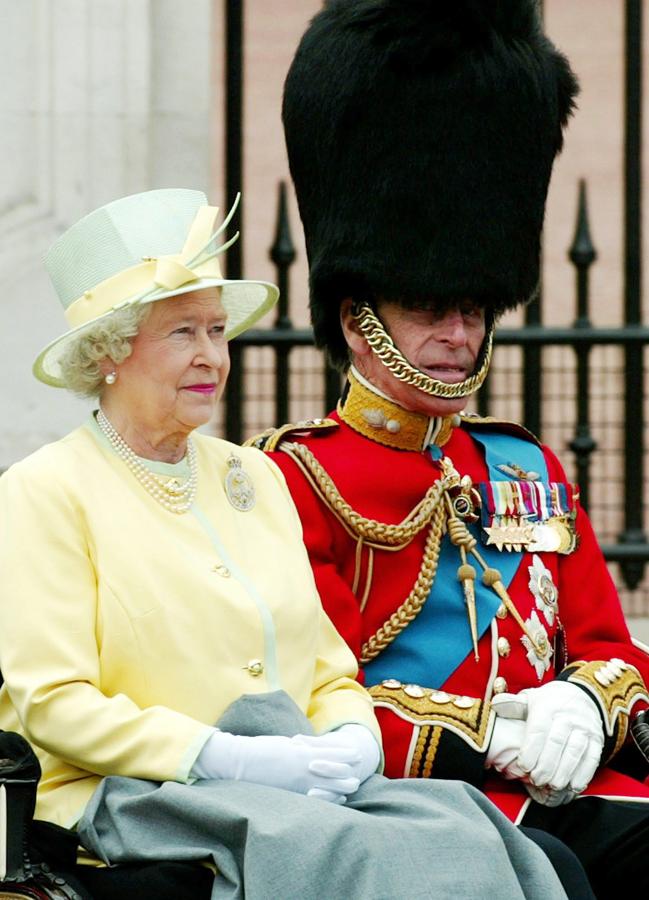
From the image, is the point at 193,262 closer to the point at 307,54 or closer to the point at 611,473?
the point at 307,54

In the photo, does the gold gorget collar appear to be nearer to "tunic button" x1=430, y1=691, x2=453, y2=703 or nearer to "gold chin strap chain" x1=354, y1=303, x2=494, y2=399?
"gold chin strap chain" x1=354, y1=303, x2=494, y2=399

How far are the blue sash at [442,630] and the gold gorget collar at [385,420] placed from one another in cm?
21

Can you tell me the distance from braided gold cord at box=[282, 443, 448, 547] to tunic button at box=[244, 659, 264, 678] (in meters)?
0.54

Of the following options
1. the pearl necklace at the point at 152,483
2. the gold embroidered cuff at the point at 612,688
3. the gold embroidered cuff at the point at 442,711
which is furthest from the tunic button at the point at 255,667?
the gold embroidered cuff at the point at 612,688

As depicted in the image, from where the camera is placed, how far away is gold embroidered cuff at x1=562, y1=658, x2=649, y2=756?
4.25m

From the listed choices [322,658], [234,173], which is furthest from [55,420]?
[322,658]

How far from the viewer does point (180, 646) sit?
3.78m

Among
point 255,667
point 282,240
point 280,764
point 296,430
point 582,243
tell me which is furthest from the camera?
point 582,243

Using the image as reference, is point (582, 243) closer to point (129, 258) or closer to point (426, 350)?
point (426, 350)

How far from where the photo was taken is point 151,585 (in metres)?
3.79

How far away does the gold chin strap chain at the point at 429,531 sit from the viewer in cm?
433

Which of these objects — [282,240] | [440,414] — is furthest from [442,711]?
[282,240]

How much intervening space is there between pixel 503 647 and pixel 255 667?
679 mm

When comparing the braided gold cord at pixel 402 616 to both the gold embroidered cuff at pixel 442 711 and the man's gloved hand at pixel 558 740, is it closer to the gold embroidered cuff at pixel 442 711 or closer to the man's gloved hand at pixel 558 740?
the gold embroidered cuff at pixel 442 711
